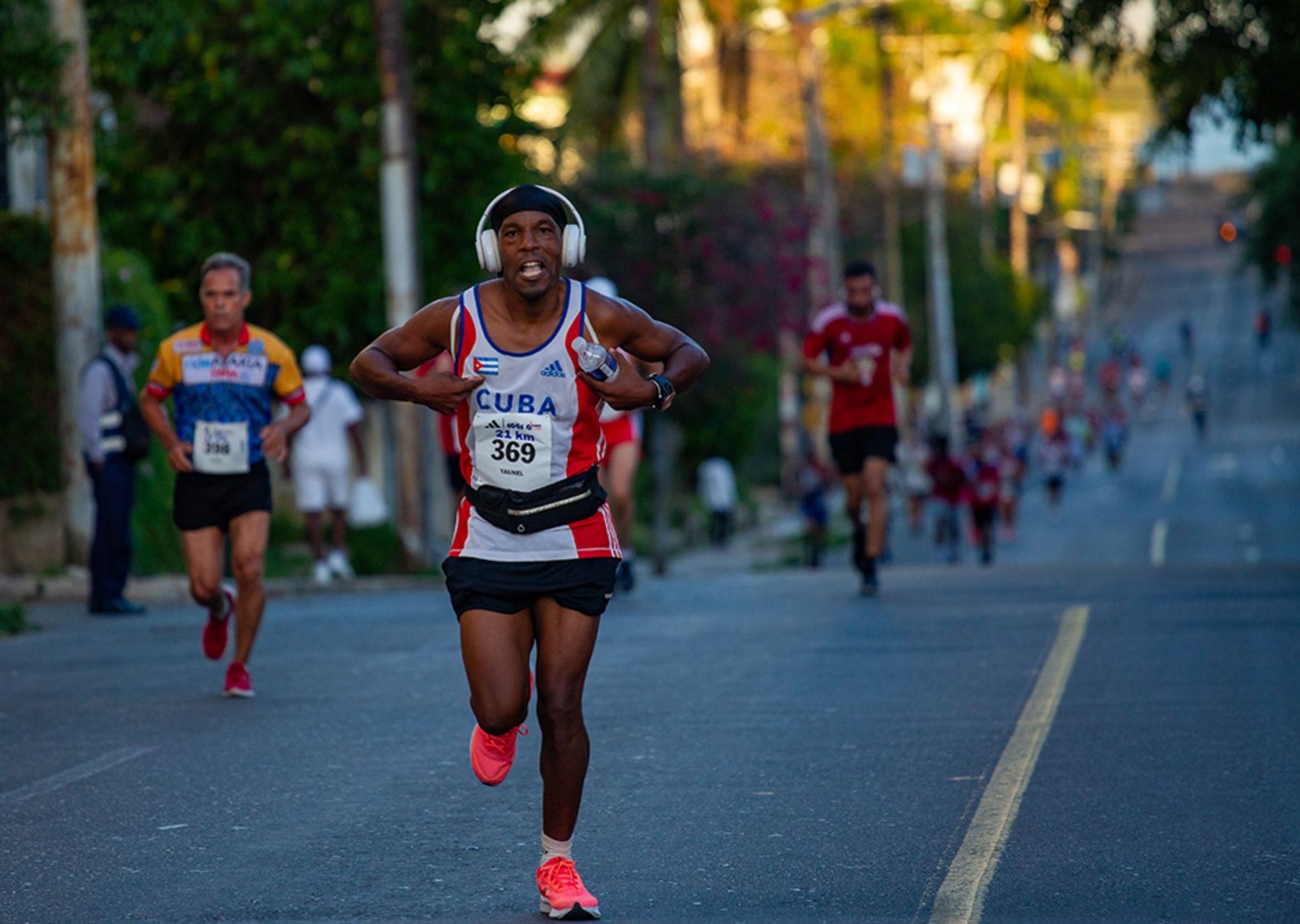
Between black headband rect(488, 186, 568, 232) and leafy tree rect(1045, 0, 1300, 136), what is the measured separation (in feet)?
47.1

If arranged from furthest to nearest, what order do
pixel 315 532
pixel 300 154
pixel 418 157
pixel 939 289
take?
pixel 939 289 → pixel 300 154 → pixel 418 157 → pixel 315 532

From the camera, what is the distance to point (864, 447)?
46.0ft

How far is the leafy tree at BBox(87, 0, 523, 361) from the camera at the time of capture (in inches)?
967

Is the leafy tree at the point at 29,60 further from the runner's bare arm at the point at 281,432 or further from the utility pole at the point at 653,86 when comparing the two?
the utility pole at the point at 653,86

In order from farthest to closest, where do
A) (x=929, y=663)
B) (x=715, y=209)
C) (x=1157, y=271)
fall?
(x=1157, y=271)
(x=715, y=209)
(x=929, y=663)

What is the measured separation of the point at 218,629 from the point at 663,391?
16.5 ft

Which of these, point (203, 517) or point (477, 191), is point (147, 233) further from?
point (203, 517)

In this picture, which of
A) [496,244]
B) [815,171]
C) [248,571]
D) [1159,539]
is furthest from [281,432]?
[815,171]

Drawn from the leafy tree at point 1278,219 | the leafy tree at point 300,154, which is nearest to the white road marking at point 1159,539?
the leafy tree at point 300,154

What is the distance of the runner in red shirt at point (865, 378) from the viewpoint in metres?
13.9

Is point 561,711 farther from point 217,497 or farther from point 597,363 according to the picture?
point 217,497

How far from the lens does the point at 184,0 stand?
2183 cm

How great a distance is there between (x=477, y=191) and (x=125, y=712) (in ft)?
52.9

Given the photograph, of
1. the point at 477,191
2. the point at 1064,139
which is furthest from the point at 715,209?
the point at 1064,139
